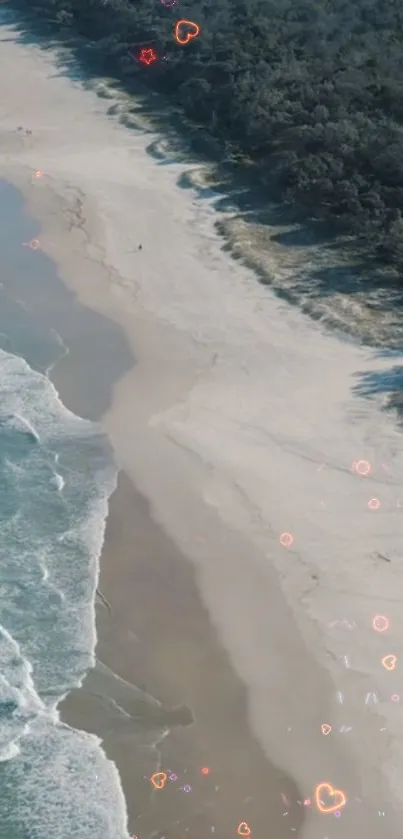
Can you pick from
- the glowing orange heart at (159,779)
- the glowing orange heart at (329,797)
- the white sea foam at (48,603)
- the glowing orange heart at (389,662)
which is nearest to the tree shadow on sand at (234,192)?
the white sea foam at (48,603)

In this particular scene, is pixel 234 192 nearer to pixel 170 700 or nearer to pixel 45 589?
pixel 45 589

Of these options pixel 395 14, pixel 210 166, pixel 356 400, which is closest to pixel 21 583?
pixel 356 400

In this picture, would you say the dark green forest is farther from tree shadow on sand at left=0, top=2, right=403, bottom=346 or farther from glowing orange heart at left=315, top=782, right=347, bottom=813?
glowing orange heart at left=315, top=782, right=347, bottom=813

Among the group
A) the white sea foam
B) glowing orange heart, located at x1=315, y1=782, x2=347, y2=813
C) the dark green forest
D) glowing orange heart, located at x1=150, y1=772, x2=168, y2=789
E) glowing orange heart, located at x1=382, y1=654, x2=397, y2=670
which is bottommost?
the white sea foam

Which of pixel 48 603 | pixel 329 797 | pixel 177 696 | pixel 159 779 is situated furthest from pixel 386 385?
pixel 159 779

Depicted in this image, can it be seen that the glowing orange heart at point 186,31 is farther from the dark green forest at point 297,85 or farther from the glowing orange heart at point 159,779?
the glowing orange heart at point 159,779

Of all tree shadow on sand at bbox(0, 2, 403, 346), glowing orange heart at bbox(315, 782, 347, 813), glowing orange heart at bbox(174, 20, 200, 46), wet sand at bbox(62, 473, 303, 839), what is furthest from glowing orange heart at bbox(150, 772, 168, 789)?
glowing orange heart at bbox(174, 20, 200, 46)
